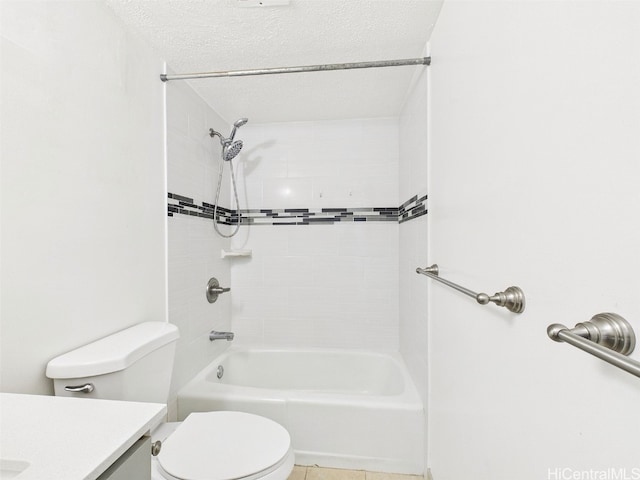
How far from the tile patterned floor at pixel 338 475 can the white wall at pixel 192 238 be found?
731mm

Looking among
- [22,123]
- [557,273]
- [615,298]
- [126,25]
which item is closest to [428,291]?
[557,273]

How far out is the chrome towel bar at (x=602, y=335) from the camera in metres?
0.36

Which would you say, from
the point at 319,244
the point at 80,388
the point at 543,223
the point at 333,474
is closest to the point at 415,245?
the point at 319,244

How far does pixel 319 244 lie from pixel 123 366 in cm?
153

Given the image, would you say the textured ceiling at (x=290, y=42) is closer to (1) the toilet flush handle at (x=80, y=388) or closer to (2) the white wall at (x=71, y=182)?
(2) the white wall at (x=71, y=182)

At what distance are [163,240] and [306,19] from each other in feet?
3.88

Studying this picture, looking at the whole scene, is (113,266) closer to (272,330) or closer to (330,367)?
(272,330)

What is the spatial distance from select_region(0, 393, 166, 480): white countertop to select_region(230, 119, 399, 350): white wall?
5.59 feet

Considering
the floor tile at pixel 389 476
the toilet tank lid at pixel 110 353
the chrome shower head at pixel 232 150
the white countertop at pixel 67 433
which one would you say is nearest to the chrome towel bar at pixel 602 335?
the white countertop at pixel 67 433

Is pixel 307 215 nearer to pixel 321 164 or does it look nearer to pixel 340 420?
pixel 321 164

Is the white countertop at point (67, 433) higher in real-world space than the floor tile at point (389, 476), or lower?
higher

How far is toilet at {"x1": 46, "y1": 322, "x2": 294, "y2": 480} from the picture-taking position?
928 millimetres

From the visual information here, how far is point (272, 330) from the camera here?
92.0 inches

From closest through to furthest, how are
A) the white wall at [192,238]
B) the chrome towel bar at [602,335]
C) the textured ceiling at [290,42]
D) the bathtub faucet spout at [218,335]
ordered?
the chrome towel bar at [602,335]
the textured ceiling at [290,42]
the white wall at [192,238]
the bathtub faucet spout at [218,335]
